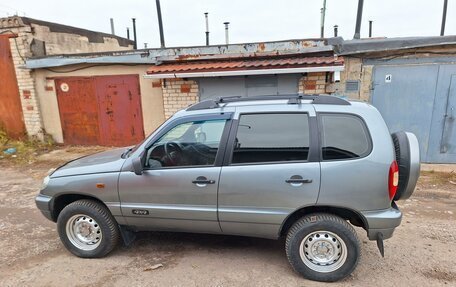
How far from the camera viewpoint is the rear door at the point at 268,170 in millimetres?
2664

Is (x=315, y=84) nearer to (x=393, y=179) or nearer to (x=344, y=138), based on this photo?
(x=344, y=138)

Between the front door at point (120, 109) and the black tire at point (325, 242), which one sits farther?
the front door at point (120, 109)

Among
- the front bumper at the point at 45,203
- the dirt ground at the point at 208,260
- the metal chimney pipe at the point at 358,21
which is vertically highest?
the metal chimney pipe at the point at 358,21

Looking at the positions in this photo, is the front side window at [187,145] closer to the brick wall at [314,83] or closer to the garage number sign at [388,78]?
the brick wall at [314,83]

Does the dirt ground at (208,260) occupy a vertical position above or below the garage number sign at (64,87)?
below

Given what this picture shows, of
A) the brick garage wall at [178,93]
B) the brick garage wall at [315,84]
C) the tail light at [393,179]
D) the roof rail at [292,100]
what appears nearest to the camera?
the tail light at [393,179]

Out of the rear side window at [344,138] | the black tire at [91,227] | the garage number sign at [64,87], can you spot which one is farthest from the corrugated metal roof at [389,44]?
the garage number sign at [64,87]

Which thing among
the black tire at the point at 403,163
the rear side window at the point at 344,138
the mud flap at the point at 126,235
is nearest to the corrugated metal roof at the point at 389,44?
the black tire at the point at 403,163

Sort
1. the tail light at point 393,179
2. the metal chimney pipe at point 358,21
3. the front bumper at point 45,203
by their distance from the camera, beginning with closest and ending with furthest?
the tail light at point 393,179
the front bumper at point 45,203
the metal chimney pipe at point 358,21

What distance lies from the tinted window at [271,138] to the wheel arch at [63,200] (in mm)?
1688

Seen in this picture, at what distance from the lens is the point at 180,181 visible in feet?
9.55

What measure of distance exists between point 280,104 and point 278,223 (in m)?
1.14

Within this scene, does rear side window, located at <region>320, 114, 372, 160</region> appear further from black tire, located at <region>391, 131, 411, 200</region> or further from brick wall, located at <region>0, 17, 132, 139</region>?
brick wall, located at <region>0, 17, 132, 139</region>

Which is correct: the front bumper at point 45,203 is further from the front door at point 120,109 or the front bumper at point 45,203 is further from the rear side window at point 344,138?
the front door at point 120,109
